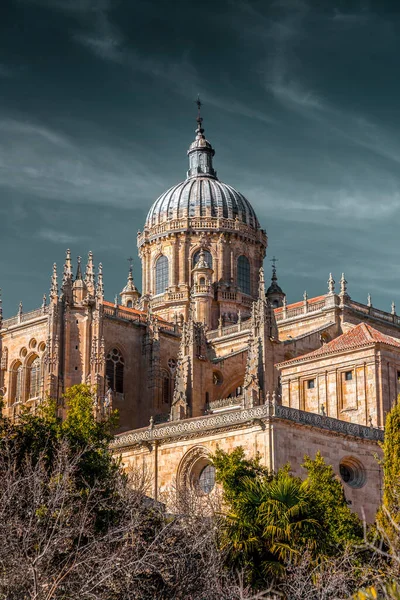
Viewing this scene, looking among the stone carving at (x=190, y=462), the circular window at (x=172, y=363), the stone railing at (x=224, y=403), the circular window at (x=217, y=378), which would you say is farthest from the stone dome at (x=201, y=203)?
the stone carving at (x=190, y=462)

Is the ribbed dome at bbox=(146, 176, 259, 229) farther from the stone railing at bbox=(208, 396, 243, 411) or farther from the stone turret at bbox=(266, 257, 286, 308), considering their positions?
the stone railing at bbox=(208, 396, 243, 411)

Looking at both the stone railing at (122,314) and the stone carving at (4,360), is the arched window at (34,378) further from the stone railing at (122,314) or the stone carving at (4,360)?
the stone railing at (122,314)

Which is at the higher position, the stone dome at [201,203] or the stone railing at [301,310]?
the stone dome at [201,203]

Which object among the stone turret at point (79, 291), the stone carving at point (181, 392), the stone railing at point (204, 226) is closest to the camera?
the stone carving at point (181, 392)

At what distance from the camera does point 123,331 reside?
2432 inches

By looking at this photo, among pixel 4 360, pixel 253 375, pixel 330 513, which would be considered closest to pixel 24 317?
pixel 4 360

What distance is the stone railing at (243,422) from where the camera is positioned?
40125 mm

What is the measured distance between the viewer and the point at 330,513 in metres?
32.0

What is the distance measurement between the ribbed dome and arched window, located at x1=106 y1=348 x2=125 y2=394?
14746 mm

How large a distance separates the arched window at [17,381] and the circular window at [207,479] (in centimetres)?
2371

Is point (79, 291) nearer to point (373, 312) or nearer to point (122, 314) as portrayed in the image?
point (122, 314)

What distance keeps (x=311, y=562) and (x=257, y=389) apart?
2064 cm

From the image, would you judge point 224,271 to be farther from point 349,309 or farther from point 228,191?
point 349,309

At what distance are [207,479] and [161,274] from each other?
32548 mm
